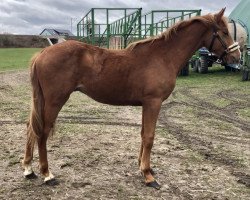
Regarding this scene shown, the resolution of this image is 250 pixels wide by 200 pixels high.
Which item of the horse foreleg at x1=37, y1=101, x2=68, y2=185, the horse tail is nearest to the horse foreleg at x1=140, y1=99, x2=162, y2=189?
the horse foreleg at x1=37, y1=101, x2=68, y2=185

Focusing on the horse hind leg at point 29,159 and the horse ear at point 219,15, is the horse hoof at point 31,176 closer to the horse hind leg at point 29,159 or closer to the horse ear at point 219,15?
the horse hind leg at point 29,159

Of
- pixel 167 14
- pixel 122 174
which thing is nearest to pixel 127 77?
pixel 122 174

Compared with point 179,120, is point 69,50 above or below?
above

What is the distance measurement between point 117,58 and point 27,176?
1888 millimetres

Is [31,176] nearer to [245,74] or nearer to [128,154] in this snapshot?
[128,154]

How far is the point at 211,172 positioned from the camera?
202 inches

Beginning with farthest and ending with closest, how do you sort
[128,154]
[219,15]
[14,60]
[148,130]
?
[14,60] → [128,154] → [219,15] → [148,130]

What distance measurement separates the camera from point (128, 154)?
5848mm

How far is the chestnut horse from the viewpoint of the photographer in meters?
4.53

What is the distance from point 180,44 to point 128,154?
1935 mm

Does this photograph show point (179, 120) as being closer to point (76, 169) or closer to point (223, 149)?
point (223, 149)

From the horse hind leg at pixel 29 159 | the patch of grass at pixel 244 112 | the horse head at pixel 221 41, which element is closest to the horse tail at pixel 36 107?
the horse hind leg at pixel 29 159

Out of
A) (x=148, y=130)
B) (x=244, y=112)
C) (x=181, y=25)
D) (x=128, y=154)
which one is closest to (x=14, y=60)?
(x=244, y=112)

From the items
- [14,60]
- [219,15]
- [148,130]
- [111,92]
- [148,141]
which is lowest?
[14,60]
